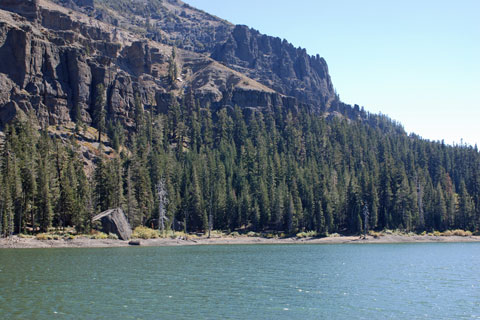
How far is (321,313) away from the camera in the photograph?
30375 mm

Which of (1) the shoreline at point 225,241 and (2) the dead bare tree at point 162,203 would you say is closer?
(1) the shoreline at point 225,241

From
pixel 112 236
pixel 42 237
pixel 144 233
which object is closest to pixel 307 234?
pixel 144 233

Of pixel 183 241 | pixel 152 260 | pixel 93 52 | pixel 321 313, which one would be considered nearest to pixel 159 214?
pixel 183 241

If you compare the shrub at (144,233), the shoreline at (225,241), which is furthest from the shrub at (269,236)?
the shrub at (144,233)

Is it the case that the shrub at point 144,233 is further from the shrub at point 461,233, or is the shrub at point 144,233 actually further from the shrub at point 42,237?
the shrub at point 461,233

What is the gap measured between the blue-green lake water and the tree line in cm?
3292

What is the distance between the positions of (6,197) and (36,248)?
1165 centimetres

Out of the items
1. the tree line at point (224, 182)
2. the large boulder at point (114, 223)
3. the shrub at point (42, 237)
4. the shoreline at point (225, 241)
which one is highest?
the tree line at point (224, 182)

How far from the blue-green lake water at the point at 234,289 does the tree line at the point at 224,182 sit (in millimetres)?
32920

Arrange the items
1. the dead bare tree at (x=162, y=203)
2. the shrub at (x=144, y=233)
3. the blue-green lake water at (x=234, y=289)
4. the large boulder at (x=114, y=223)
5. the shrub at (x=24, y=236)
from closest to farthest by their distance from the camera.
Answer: the blue-green lake water at (x=234, y=289) → the shrub at (x=24, y=236) → the large boulder at (x=114, y=223) → the shrub at (x=144, y=233) → the dead bare tree at (x=162, y=203)

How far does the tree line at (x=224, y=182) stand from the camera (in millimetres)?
93688

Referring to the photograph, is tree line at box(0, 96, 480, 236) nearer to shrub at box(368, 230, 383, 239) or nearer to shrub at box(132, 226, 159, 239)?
shrub at box(132, 226, 159, 239)

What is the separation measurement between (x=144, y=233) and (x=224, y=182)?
35.7 meters

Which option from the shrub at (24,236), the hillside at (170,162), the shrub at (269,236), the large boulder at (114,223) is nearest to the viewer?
the shrub at (24,236)
